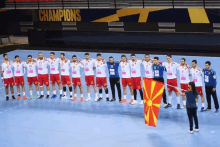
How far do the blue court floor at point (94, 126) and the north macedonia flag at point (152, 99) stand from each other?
1.33ft

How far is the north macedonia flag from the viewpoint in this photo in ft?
46.4

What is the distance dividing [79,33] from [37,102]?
11.0 m

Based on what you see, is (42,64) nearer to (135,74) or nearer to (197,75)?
(135,74)

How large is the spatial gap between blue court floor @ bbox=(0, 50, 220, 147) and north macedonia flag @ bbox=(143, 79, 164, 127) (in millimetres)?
404

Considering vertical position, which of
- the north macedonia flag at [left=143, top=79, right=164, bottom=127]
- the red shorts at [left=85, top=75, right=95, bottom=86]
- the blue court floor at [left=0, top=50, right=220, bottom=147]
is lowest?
the blue court floor at [left=0, top=50, right=220, bottom=147]

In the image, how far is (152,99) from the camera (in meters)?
14.3

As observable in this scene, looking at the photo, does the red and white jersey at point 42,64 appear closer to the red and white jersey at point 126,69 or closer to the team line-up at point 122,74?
the team line-up at point 122,74

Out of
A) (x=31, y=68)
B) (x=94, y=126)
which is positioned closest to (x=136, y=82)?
(x=94, y=126)

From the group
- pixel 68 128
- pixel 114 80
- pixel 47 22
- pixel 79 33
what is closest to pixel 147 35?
pixel 79 33

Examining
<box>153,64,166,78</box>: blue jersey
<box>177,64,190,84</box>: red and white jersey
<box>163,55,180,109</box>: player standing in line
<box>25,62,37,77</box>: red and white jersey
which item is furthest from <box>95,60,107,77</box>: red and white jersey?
<box>177,64,190,84</box>: red and white jersey

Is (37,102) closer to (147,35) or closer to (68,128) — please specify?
(68,128)

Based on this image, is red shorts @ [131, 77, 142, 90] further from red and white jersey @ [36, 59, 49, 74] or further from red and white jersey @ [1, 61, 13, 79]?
red and white jersey @ [1, 61, 13, 79]

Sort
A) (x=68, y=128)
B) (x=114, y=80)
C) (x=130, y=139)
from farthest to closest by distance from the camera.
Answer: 1. (x=114, y=80)
2. (x=68, y=128)
3. (x=130, y=139)

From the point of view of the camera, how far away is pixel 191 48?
83.0ft
